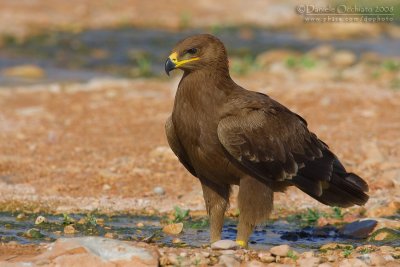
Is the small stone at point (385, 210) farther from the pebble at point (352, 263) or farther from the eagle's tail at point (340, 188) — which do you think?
the pebble at point (352, 263)

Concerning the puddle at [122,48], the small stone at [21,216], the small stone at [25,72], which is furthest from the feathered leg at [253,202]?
the small stone at [25,72]

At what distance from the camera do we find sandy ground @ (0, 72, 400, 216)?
32.4 feet

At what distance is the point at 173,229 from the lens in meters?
8.55

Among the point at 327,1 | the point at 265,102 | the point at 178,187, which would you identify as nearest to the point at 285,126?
the point at 265,102

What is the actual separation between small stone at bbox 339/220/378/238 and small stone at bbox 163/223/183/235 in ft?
4.80

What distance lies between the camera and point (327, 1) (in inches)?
1070

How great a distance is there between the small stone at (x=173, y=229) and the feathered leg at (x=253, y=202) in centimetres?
84

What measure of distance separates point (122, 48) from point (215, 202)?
13955 millimetres

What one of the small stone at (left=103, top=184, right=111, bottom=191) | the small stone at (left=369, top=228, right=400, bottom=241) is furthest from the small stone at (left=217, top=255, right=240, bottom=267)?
the small stone at (left=103, top=184, right=111, bottom=191)

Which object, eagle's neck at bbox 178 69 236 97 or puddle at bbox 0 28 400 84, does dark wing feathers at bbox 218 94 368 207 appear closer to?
eagle's neck at bbox 178 69 236 97

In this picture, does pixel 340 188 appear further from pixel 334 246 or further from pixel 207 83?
pixel 207 83

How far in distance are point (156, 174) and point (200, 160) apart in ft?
9.88

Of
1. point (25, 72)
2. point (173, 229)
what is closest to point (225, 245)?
point (173, 229)

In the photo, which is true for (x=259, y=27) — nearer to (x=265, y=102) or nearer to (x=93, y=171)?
(x=93, y=171)
